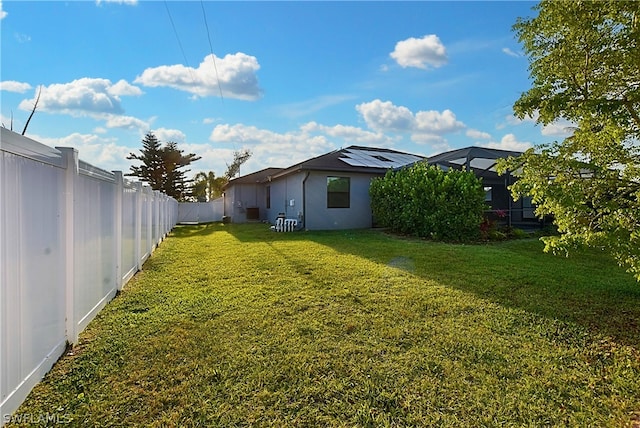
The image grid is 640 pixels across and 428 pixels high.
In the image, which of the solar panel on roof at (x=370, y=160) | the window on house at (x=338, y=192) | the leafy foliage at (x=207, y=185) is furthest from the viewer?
the leafy foliage at (x=207, y=185)

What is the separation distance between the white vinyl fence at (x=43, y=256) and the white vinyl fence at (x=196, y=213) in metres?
18.8

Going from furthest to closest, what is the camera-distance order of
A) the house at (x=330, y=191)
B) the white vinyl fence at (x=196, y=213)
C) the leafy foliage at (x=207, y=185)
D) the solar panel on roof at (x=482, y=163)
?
the leafy foliage at (x=207, y=185)
the white vinyl fence at (x=196, y=213)
the house at (x=330, y=191)
the solar panel on roof at (x=482, y=163)

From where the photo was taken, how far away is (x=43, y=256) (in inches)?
87.0

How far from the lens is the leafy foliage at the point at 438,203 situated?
9.58 metres

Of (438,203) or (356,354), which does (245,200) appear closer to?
(438,203)

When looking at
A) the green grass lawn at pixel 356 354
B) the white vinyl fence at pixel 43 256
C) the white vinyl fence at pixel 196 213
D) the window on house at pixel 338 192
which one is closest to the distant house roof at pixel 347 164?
the window on house at pixel 338 192

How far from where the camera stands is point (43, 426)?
186 cm

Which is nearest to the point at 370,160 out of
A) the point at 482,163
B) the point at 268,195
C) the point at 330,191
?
the point at 330,191

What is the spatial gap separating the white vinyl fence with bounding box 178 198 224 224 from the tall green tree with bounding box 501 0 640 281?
2072 cm

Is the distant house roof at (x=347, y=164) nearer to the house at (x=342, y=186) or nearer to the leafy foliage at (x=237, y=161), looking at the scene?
the house at (x=342, y=186)

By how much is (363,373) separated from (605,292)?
423 cm

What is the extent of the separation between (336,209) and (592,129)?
1011cm

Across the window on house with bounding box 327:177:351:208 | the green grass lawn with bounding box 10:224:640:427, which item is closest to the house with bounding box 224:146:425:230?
the window on house with bounding box 327:177:351:208

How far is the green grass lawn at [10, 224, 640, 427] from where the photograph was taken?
205cm
